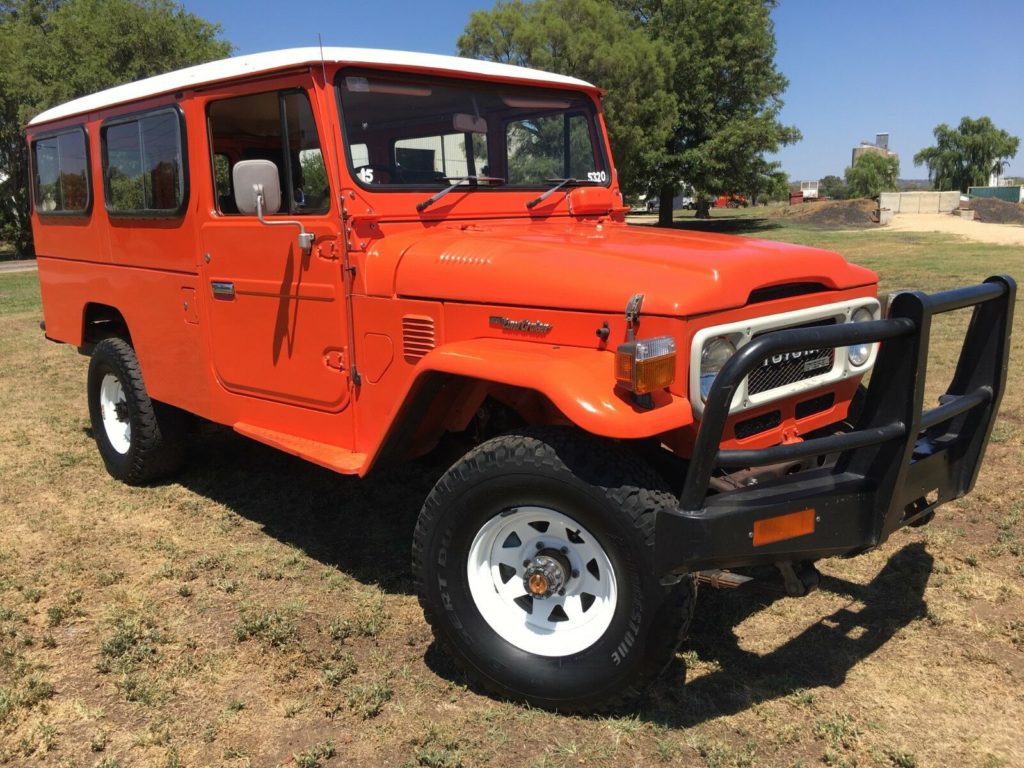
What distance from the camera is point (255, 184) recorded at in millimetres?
3385

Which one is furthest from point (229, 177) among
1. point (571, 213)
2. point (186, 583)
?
point (186, 583)

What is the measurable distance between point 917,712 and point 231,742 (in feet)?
7.57

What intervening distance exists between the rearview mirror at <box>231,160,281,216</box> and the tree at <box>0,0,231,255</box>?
72.5ft

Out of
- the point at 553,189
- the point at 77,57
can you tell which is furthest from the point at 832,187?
the point at 553,189

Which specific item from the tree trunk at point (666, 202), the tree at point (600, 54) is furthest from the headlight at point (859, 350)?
the tree trunk at point (666, 202)

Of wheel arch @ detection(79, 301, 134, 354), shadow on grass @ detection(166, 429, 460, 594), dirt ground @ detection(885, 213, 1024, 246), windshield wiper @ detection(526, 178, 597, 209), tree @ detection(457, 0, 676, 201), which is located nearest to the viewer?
windshield wiper @ detection(526, 178, 597, 209)

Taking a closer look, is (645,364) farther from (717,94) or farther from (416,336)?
(717,94)

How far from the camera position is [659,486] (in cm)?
260

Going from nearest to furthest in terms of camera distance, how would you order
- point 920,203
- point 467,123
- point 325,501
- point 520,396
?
point 520,396, point 467,123, point 325,501, point 920,203

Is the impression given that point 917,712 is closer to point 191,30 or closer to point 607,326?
point 607,326

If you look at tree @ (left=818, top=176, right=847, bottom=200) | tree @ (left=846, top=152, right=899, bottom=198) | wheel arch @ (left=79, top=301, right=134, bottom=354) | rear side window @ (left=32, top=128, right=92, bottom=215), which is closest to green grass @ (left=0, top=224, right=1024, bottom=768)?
wheel arch @ (left=79, top=301, right=134, bottom=354)

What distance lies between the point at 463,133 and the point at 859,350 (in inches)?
79.1

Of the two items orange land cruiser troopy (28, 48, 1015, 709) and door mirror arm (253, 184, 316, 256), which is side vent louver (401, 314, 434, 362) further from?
door mirror arm (253, 184, 316, 256)

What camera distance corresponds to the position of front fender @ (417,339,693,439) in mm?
2463
